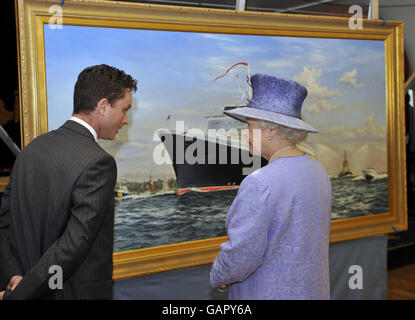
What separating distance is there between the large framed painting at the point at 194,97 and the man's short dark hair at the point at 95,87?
56cm

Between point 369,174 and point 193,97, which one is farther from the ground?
point 193,97

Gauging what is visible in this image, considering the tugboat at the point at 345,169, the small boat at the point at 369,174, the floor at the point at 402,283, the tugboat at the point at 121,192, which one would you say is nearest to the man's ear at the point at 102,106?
the tugboat at the point at 121,192

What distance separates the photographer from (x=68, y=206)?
1415 millimetres

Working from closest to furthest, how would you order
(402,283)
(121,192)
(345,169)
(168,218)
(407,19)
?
1. (121,192)
2. (168,218)
3. (345,169)
4. (402,283)
5. (407,19)

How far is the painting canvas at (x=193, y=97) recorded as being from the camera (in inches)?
84.4

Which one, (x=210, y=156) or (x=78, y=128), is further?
(x=210, y=156)

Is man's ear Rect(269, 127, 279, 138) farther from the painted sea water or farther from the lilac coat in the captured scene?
the painted sea water

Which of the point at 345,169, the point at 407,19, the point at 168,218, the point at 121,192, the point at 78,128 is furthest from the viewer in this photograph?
the point at 407,19

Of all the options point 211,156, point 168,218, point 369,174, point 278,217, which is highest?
point 211,156

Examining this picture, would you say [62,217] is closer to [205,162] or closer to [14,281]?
[14,281]

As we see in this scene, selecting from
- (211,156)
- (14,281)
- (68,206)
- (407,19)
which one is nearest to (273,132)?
(68,206)

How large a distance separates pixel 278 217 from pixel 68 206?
28.1 inches

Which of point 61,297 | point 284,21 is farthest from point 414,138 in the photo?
point 61,297

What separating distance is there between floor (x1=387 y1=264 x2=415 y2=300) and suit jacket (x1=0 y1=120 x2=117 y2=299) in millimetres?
3416
